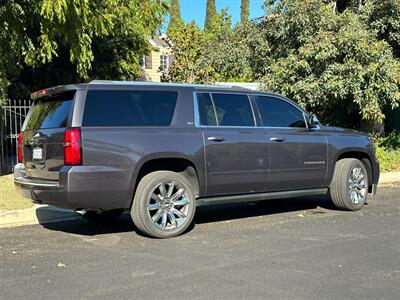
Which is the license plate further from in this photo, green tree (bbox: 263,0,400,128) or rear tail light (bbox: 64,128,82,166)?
green tree (bbox: 263,0,400,128)

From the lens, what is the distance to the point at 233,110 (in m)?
7.50

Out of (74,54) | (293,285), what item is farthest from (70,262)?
(74,54)

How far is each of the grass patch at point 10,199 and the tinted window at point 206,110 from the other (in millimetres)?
3394

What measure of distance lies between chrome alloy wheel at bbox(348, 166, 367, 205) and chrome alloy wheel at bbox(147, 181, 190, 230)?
3.04 metres

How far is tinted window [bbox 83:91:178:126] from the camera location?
639 cm

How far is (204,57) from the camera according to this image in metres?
16.6

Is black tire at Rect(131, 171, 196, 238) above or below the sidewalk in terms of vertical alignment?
above

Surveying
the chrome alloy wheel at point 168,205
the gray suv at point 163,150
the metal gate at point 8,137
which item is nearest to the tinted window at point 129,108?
the gray suv at point 163,150

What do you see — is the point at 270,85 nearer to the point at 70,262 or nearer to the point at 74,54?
the point at 74,54

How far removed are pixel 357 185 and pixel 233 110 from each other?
2629 millimetres

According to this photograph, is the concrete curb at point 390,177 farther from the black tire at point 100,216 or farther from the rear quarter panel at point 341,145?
the black tire at point 100,216

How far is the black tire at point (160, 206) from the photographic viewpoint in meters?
6.59

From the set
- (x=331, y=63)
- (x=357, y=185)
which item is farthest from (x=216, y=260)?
(x=331, y=63)

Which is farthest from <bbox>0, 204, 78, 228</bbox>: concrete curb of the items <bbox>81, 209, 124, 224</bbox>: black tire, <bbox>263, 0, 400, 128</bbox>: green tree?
<bbox>263, 0, 400, 128</bbox>: green tree
